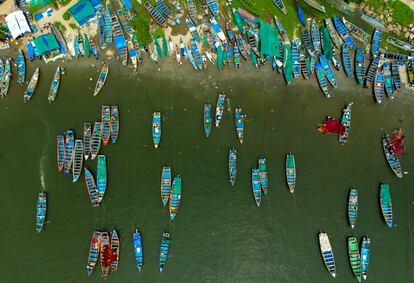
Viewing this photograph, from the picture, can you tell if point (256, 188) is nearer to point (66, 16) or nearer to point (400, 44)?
point (400, 44)

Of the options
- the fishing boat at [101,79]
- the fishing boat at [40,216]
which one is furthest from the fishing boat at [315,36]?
the fishing boat at [40,216]

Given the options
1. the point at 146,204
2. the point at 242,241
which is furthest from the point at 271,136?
the point at 146,204

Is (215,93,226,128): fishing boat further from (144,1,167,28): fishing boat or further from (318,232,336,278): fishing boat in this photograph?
(318,232,336,278): fishing boat

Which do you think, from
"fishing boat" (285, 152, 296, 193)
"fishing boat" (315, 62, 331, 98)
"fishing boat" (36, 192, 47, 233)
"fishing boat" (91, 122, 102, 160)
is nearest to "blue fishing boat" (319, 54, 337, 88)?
"fishing boat" (315, 62, 331, 98)

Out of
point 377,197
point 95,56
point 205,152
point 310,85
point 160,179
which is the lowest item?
point 377,197

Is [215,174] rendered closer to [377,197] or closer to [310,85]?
[310,85]

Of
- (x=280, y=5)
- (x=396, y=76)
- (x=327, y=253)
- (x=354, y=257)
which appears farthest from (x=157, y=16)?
(x=354, y=257)

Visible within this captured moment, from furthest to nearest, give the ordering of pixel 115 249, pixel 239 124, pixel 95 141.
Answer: pixel 239 124 → pixel 95 141 → pixel 115 249
